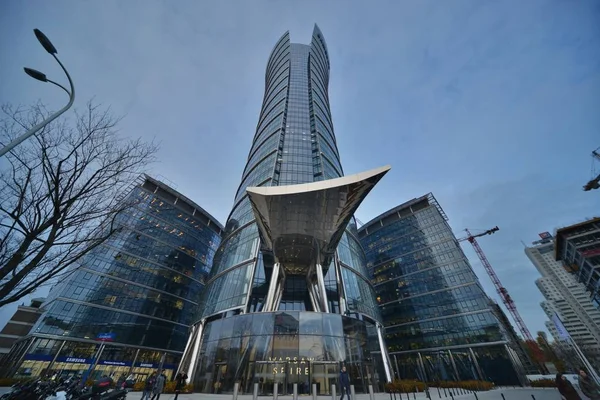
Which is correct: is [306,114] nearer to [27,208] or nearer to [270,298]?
[270,298]

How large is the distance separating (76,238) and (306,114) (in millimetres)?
48428

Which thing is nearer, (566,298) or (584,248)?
(584,248)

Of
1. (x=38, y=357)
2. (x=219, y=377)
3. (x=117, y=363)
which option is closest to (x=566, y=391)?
(x=219, y=377)

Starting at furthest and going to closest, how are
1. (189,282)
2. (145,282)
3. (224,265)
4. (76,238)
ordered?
1. (189,282)
2. (145,282)
3. (224,265)
4. (76,238)

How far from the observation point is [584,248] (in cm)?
5138

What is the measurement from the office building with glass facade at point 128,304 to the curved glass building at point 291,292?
38.4ft

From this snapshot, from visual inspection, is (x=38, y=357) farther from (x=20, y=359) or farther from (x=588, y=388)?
(x=588, y=388)

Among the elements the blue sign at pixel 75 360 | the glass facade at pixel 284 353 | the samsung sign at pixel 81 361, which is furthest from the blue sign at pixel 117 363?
the glass facade at pixel 284 353

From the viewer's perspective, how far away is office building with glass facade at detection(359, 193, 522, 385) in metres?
39.2

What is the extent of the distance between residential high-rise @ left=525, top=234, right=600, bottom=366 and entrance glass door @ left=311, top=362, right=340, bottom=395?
118 m

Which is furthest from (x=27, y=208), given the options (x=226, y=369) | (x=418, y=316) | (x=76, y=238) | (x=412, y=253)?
(x=412, y=253)

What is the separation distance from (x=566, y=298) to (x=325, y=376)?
6366 inches

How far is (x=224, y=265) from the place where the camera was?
30.7 m

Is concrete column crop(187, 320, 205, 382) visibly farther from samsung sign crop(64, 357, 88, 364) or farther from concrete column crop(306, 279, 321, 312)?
samsung sign crop(64, 357, 88, 364)
